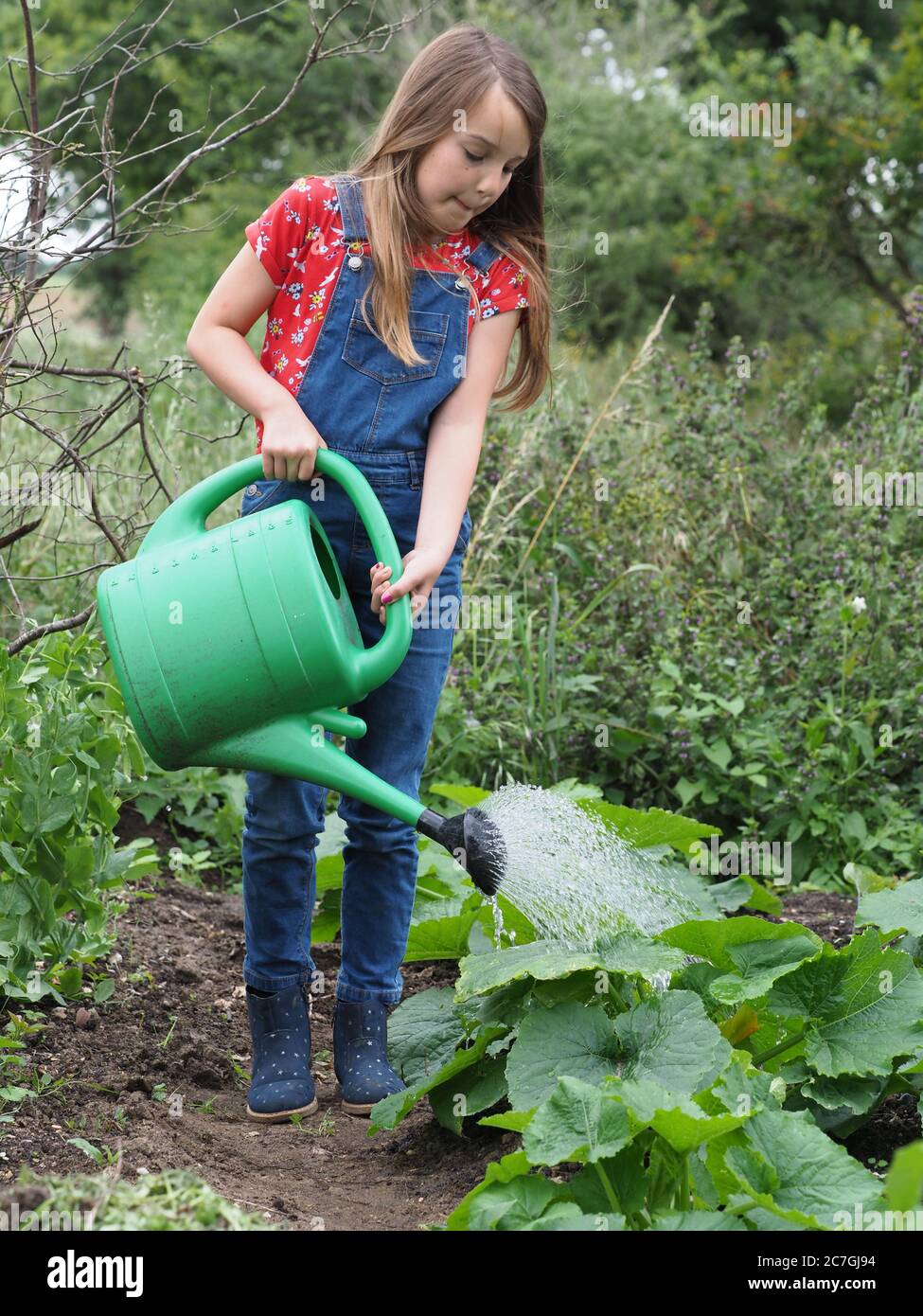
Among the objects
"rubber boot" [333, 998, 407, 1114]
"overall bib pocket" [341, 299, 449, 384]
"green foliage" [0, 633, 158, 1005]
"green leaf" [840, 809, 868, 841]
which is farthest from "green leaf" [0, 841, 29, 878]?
"green leaf" [840, 809, 868, 841]

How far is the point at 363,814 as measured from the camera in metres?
2.19

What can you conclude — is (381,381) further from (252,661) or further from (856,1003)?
(856,1003)

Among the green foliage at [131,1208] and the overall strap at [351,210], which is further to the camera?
the overall strap at [351,210]

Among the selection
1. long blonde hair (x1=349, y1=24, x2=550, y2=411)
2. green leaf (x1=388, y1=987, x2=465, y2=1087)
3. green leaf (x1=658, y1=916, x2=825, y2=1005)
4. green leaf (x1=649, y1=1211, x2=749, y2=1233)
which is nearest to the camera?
green leaf (x1=649, y1=1211, x2=749, y2=1233)

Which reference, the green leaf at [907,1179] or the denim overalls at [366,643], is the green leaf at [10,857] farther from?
the green leaf at [907,1179]

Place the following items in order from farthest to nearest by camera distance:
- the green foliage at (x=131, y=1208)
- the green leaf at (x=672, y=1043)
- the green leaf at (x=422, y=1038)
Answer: the green leaf at (x=422, y=1038)
the green leaf at (x=672, y=1043)
the green foliage at (x=131, y=1208)

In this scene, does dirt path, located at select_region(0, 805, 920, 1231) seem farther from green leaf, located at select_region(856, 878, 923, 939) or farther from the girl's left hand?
the girl's left hand

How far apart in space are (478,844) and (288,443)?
0.61 metres

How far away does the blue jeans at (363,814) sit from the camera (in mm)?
2074

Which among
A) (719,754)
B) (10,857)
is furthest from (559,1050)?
(719,754)

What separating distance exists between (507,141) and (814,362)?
2533mm

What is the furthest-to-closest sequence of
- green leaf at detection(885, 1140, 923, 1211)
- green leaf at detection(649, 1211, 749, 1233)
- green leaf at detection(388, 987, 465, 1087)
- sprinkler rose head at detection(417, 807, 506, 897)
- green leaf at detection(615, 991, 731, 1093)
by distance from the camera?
green leaf at detection(388, 987, 465, 1087)
sprinkler rose head at detection(417, 807, 506, 897)
green leaf at detection(615, 991, 731, 1093)
green leaf at detection(649, 1211, 749, 1233)
green leaf at detection(885, 1140, 923, 1211)

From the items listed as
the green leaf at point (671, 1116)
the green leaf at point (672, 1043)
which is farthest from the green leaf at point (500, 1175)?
the green leaf at point (672, 1043)

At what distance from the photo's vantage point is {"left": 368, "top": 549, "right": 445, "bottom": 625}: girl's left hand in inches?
74.0
